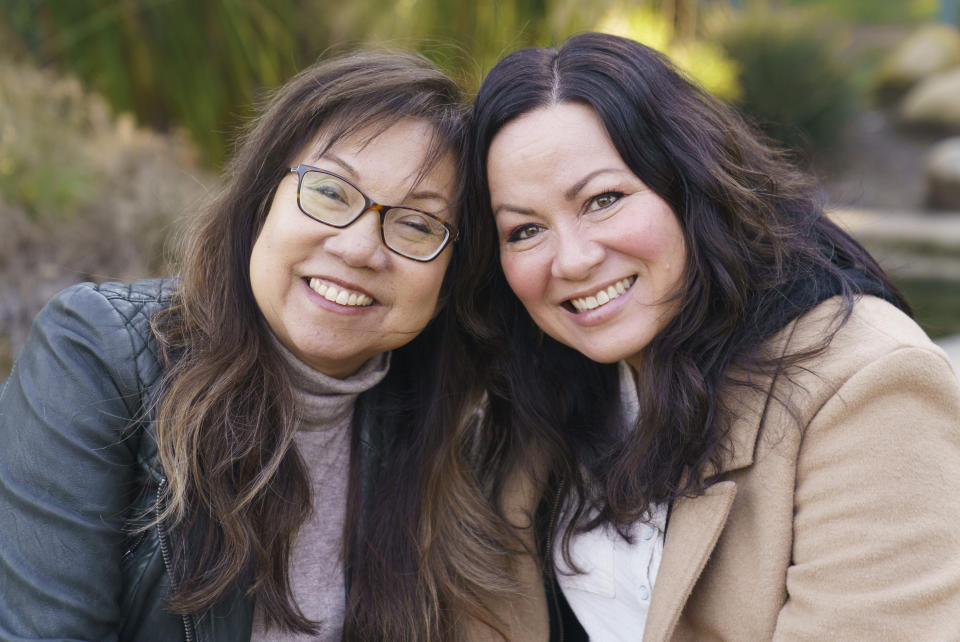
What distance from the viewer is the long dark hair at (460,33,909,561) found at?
2035mm

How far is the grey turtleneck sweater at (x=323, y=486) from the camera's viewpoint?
2.26m

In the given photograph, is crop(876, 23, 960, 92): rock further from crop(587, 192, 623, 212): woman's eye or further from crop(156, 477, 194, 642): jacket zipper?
crop(156, 477, 194, 642): jacket zipper

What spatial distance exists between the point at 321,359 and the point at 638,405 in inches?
31.8

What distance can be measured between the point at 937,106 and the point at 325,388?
498 inches

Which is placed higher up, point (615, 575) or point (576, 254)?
point (576, 254)

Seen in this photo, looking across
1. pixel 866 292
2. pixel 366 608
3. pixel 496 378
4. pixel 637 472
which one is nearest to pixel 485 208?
pixel 496 378

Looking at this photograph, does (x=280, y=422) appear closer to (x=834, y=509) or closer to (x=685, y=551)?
(x=685, y=551)

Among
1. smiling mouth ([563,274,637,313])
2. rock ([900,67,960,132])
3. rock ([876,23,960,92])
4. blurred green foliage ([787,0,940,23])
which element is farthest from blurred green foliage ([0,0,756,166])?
blurred green foliage ([787,0,940,23])

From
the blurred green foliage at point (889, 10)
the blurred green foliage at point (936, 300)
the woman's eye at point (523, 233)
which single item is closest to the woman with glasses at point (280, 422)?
the woman's eye at point (523, 233)

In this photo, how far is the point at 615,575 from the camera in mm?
2240

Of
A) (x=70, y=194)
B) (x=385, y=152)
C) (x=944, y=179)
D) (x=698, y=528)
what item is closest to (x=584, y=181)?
(x=385, y=152)

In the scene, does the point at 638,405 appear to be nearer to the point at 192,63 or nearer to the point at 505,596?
the point at 505,596

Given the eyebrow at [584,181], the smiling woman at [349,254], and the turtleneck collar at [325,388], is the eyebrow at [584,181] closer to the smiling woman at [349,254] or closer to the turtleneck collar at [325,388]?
the smiling woman at [349,254]

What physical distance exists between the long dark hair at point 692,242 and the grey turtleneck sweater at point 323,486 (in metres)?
0.53
